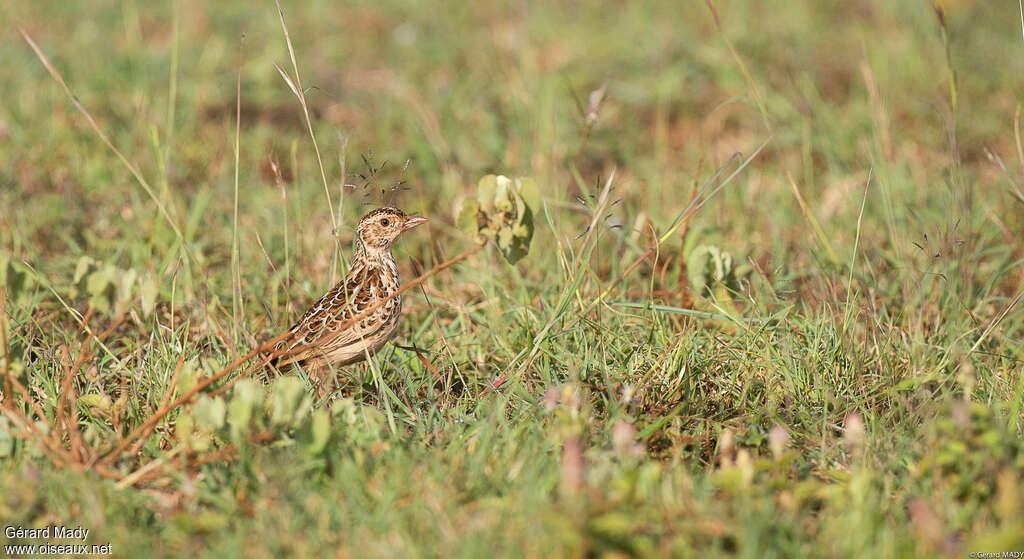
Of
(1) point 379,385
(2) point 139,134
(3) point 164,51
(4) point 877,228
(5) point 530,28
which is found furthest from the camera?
(5) point 530,28

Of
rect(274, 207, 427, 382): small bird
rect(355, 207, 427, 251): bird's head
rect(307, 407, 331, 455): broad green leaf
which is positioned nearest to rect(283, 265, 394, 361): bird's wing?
rect(274, 207, 427, 382): small bird

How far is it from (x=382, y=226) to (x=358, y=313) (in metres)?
0.41

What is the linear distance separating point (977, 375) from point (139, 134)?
5350mm

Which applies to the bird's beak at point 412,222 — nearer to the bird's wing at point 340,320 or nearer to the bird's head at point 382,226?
the bird's head at point 382,226

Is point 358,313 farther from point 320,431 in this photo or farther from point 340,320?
point 320,431

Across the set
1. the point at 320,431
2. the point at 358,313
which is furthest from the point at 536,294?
the point at 320,431

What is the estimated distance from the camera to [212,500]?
3.01 metres

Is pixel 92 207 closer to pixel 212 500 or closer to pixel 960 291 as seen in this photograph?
pixel 212 500

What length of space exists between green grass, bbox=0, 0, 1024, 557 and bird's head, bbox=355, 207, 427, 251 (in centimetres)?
16

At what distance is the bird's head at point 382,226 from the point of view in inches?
161

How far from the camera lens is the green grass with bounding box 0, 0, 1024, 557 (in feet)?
9.60

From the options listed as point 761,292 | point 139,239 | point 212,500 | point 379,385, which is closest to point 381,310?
point 379,385

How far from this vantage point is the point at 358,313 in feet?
12.9

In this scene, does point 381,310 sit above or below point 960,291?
above
